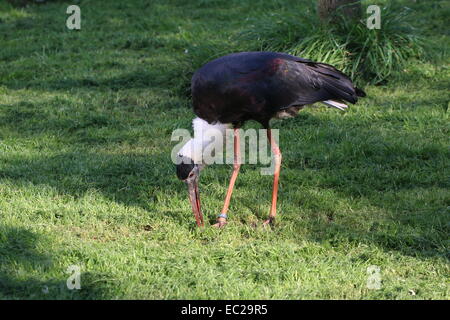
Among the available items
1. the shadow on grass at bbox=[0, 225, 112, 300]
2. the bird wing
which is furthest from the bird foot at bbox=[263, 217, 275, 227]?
the shadow on grass at bbox=[0, 225, 112, 300]

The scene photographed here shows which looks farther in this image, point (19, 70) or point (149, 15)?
point (149, 15)

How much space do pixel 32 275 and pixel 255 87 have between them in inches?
83.2

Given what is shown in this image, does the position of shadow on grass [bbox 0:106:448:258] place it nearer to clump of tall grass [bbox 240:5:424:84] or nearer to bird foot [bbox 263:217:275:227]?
bird foot [bbox 263:217:275:227]

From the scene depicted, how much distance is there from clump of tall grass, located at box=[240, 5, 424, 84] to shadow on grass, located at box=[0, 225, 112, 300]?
13.9 feet

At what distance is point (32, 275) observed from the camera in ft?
15.7

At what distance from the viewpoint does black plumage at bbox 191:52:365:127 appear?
5777mm

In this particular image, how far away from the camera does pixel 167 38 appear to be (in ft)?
34.7

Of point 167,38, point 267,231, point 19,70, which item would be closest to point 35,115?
point 19,70

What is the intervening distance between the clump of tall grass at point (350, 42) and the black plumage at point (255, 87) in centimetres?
242

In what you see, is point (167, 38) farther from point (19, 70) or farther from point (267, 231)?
point (267, 231)

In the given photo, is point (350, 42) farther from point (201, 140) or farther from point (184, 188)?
point (201, 140)

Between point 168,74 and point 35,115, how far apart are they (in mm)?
1698
